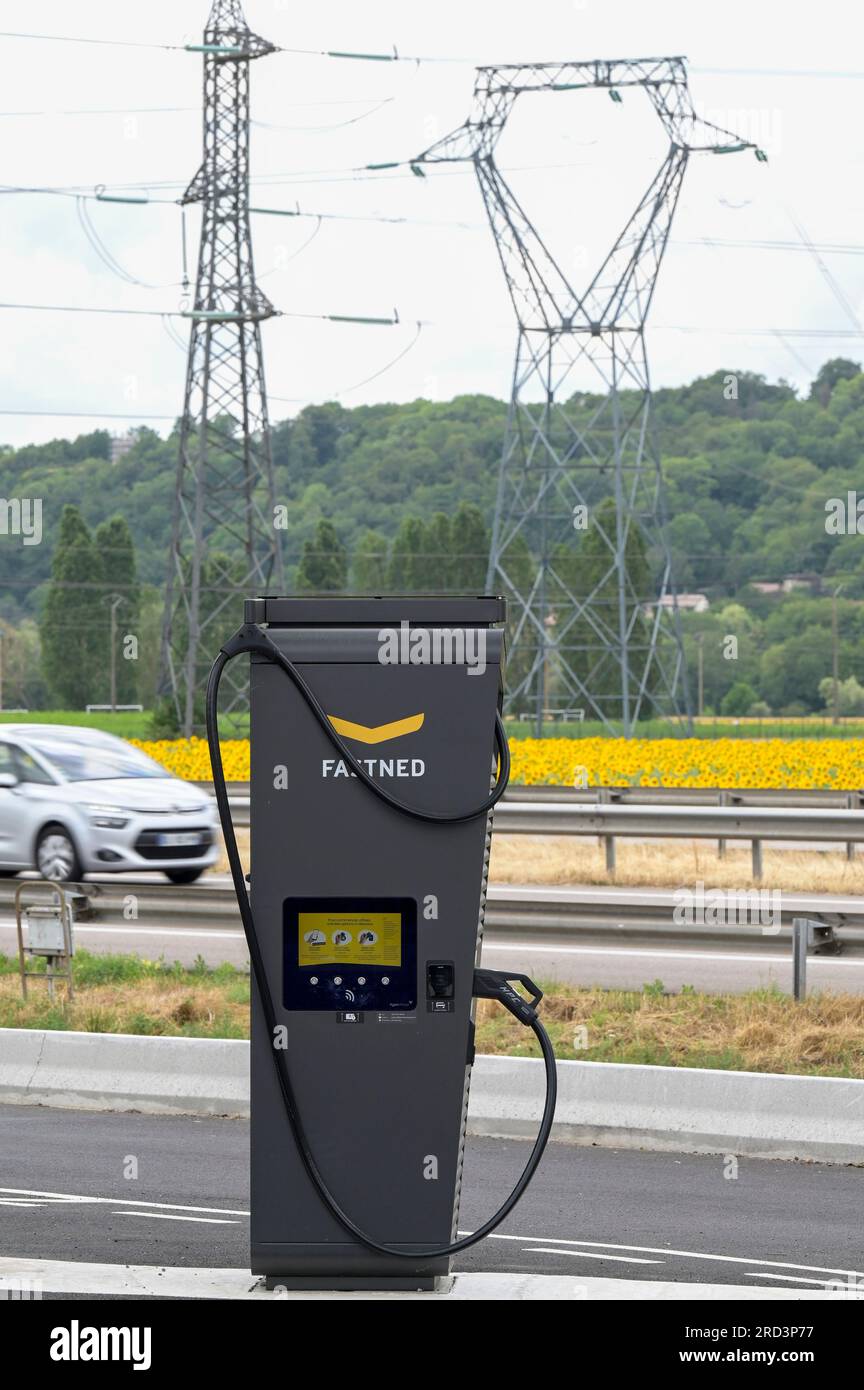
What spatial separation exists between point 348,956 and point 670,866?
53.4 feet

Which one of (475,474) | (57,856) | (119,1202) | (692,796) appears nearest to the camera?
(119,1202)

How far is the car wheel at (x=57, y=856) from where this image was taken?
18.4 m

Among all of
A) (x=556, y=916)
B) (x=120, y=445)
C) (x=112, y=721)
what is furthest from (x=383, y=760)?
(x=120, y=445)

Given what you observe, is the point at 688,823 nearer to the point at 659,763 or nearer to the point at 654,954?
the point at 654,954

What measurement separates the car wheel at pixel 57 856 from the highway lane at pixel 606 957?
171 cm

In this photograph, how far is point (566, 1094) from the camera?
29.1 feet

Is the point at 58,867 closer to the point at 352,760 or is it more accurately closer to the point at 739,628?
the point at 352,760

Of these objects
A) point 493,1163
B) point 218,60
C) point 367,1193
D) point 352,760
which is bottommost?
point 493,1163

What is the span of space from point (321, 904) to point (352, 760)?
0.41m

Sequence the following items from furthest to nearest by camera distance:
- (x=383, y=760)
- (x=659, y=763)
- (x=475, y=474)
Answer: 1. (x=475, y=474)
2. (x=659, y=763)
3. (x=383, y=760)

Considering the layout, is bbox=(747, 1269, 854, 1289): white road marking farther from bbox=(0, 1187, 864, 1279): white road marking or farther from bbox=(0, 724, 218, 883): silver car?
bbox=(0, 724, 218, 883): silver car

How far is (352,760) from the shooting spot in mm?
5078

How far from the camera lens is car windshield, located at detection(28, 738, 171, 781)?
62.4ft
